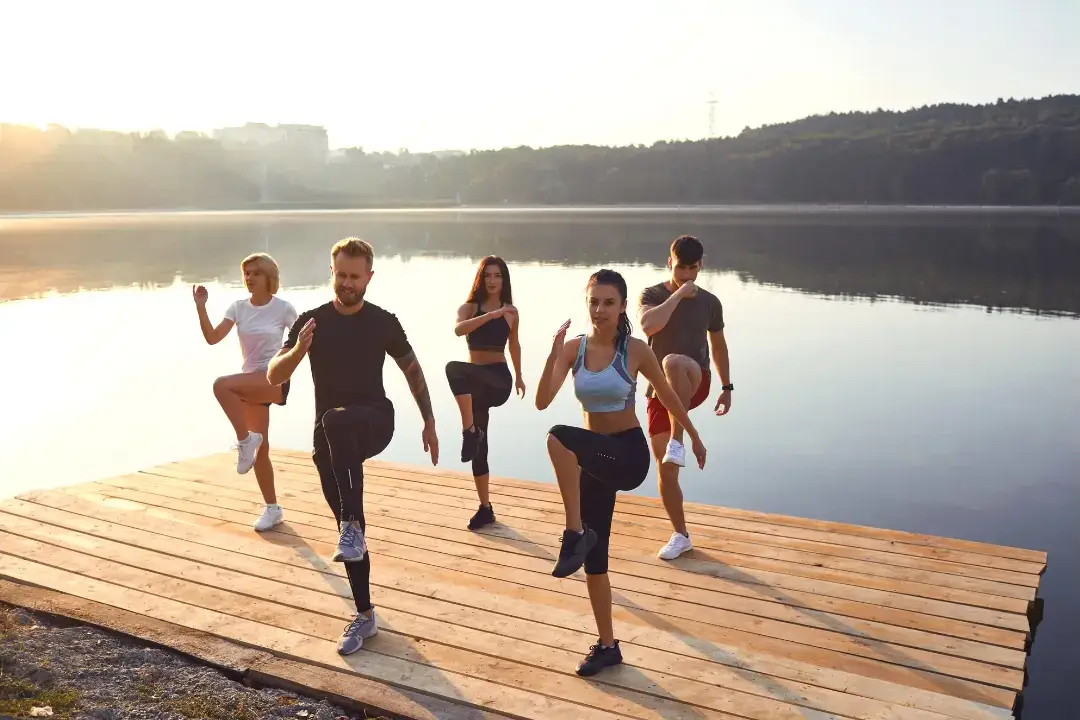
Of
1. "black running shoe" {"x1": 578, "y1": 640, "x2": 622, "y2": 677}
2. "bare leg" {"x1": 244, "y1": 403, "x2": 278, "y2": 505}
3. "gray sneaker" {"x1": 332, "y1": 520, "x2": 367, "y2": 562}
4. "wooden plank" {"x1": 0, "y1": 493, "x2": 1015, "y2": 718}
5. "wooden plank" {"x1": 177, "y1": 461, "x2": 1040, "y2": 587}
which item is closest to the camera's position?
"wooden plank" {"x1": 0, "y1": 493, "x2": 1015, "y2": 718}

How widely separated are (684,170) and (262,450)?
380ft

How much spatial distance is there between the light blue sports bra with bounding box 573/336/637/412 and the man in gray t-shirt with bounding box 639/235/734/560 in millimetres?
1286

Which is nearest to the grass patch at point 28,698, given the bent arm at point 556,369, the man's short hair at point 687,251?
the bent arm at point 556,369

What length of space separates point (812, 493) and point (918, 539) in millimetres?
4224

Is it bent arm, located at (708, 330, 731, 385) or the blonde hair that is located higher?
the blonde hair

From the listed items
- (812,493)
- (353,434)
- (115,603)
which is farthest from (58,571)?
(812,493)

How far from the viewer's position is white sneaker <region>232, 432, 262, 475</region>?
6.39m

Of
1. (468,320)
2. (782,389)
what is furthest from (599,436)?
(782,389)

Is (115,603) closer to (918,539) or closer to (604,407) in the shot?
(604,407)

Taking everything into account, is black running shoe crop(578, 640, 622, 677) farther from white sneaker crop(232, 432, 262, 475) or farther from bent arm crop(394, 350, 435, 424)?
white sneaker crop(232, 432, 262, 475)

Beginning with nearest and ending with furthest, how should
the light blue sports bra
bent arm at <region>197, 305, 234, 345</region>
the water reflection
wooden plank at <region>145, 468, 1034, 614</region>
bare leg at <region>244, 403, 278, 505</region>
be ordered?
1. the light blue sports bra
2. wooden plank at <region>145, 468, 1034, 614</region>
3. bent arm at <region>197, 305, 234, 345</region>
4. bare leg at <region>244, 403, 278, 505</region>
5. the water reflection

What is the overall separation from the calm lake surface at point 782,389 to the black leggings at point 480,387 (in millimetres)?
3809

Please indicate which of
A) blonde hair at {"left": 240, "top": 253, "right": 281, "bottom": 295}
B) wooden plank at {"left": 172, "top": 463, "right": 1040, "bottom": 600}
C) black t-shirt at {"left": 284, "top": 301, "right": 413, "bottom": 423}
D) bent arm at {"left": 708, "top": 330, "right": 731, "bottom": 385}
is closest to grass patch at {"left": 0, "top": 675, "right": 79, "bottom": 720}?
black t-shirt at {"left": 284, "top": 301, "right": 413, "bottom": 423}

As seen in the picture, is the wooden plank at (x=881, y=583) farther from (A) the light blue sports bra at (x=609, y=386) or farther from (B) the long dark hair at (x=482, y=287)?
(A) the light blue sports bra at (x=609, y=386)
